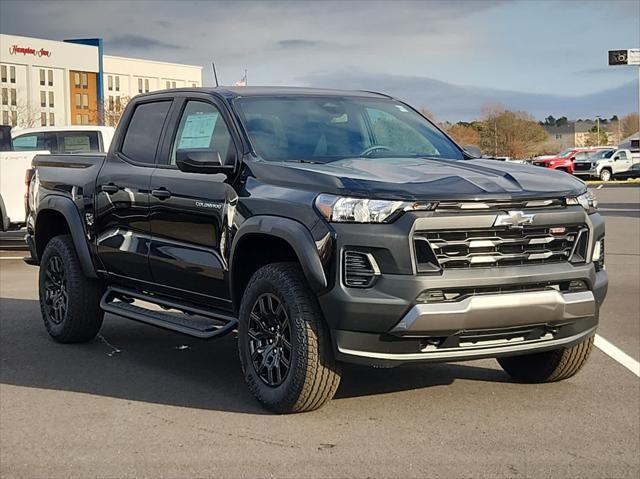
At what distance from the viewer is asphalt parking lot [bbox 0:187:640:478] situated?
4.77 meters

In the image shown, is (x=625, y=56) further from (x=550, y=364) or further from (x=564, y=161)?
(x=550, y=364)

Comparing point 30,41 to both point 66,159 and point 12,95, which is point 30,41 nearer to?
point 12,95

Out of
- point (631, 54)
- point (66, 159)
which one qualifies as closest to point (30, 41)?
point (631, 54)

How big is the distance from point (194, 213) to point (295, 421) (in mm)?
1537

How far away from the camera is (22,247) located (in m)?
16.4

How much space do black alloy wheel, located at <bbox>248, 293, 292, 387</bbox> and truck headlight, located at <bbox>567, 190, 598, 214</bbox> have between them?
1.70 meters

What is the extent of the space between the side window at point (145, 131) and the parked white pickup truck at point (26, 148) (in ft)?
24.2

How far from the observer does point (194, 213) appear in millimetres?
6309

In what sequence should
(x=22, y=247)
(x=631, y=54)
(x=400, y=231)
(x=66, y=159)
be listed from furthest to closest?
1. (x=631, y=54)
2. (x=22, y=247)
3. (x=66, y=159)
4. (x=400, y=231)

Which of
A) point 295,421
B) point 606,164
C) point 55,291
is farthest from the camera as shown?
point 606,164

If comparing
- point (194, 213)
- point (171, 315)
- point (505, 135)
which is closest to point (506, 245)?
point (194, 213)

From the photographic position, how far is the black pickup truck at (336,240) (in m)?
5.15

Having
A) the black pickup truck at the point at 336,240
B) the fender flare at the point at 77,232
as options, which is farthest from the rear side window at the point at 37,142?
the black pickup truck at the point at 336,240

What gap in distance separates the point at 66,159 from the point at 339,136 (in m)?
2.64
